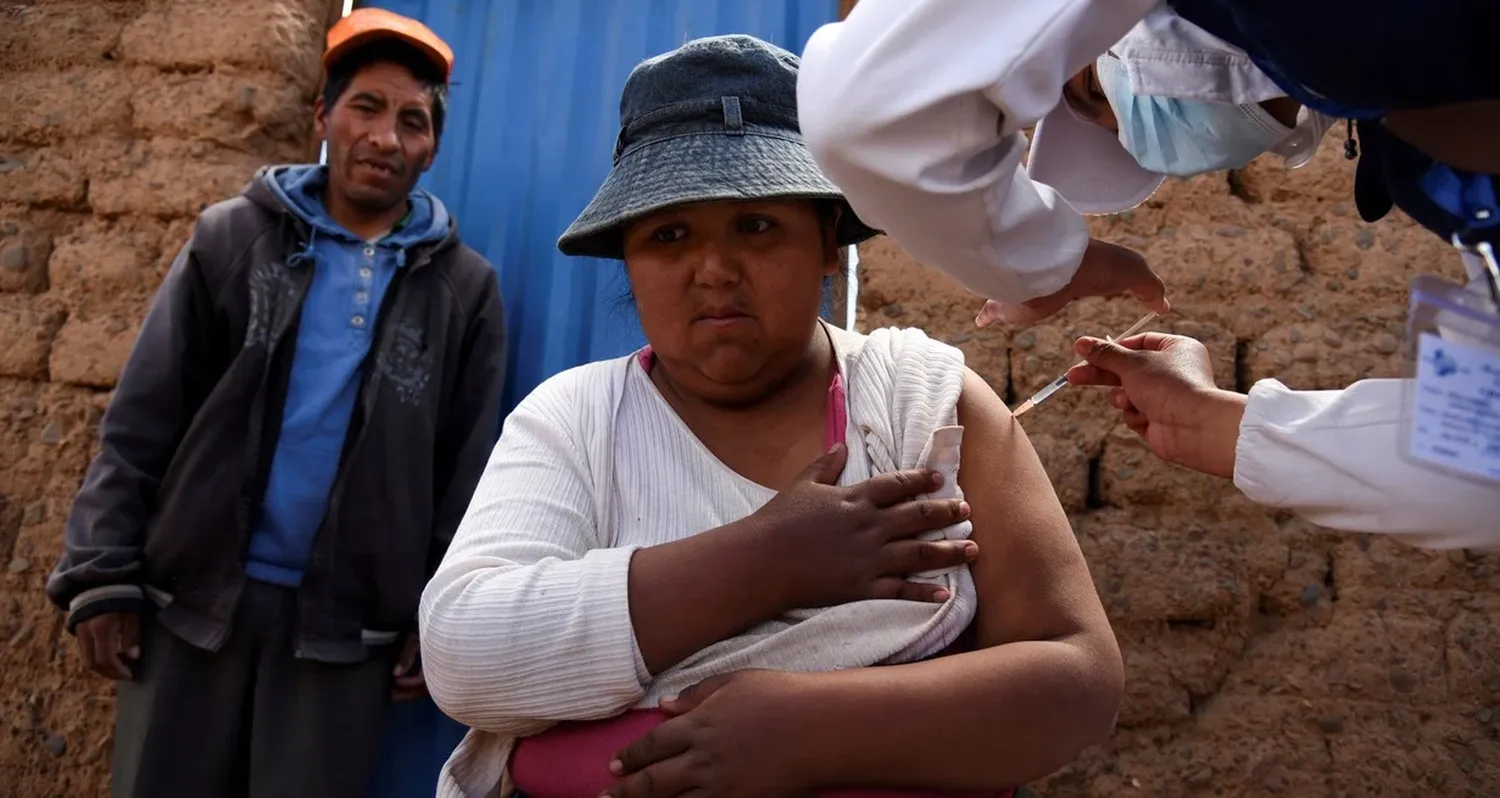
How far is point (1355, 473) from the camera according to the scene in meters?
1.11

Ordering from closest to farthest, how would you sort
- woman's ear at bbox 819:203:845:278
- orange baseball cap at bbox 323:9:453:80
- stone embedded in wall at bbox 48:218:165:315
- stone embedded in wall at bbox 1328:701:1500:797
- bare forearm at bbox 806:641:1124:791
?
1. bare forearm at bbox 806:641:1124:791
2. woman's ear at bbox 819:203:845:278
3. stone embedded in wall at bbox 1328:701:1500:797
4. orange baseball cap at bbox 323:9:453:80
5. stone embedded in wall at bbox 48:218:165:315

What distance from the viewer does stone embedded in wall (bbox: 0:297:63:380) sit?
3059mm

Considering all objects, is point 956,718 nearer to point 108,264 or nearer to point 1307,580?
point 1307,580

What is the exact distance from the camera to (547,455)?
5.17 feet

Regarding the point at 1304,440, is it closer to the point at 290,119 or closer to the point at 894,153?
the point at 894,153

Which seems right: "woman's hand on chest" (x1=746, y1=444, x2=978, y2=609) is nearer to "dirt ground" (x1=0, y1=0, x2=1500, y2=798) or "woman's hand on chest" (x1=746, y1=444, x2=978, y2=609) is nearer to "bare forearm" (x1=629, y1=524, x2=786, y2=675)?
"bare forearm" (x1=629, y1=524, x2=786, y2=675)

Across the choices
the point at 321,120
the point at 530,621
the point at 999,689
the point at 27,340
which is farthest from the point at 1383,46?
the point at 27,340

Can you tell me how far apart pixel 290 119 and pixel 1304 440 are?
2805 mm

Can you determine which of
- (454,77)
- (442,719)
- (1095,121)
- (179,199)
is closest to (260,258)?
(179,199)

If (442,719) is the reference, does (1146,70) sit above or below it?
above

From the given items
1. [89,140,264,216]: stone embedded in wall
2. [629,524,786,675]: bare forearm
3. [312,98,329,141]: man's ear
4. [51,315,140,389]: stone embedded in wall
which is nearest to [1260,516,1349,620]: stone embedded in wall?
[629,524,786,675]: bare forearm

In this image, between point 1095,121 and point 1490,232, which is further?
point 1095,121

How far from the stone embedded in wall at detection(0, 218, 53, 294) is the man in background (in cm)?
75

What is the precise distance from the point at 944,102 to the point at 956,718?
2.23 ft
